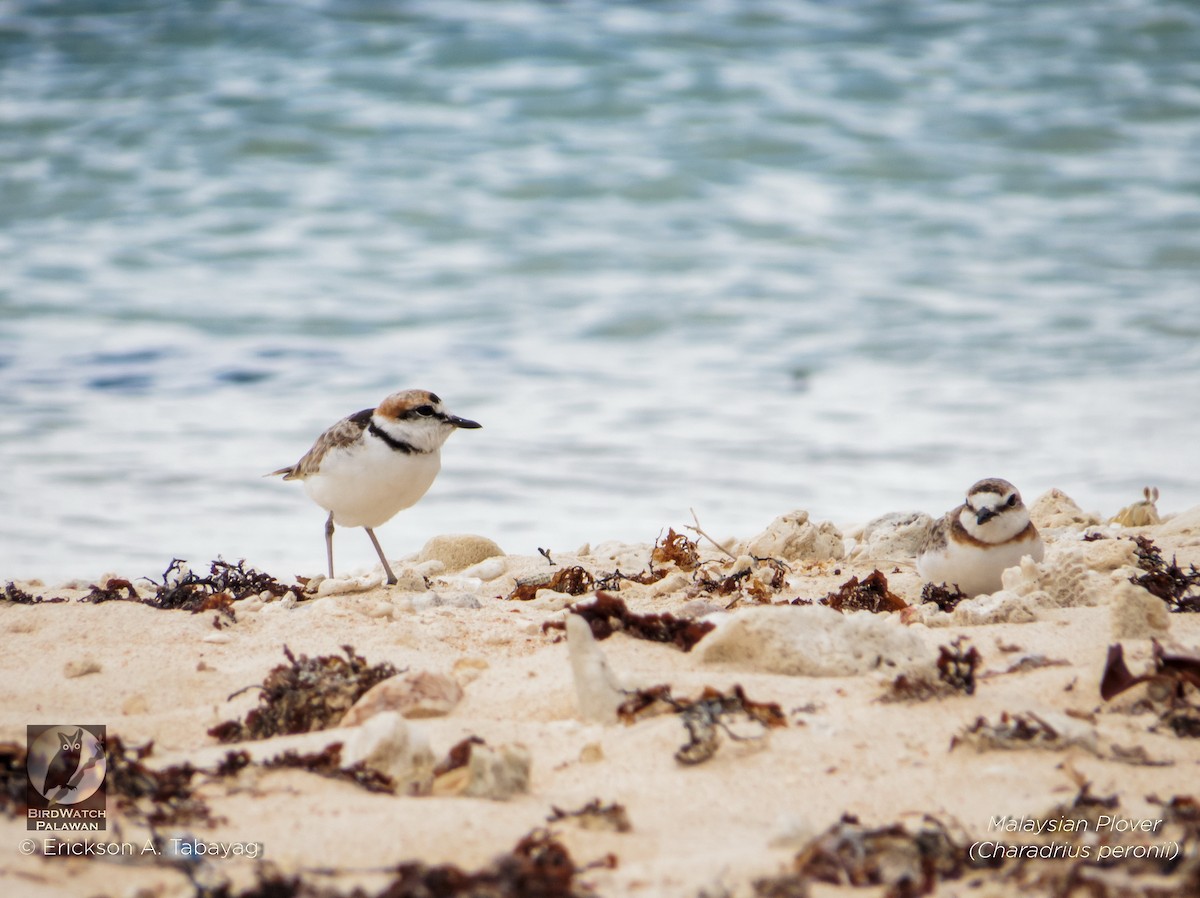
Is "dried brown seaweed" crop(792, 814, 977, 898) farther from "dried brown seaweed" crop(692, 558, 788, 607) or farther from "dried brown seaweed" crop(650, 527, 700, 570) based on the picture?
"dried brown seaweed" crop(650, 527, 700, 570)

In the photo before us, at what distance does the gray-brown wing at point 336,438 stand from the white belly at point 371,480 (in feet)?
0.19

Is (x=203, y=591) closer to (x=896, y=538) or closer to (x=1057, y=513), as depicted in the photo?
(x=896, y=538)

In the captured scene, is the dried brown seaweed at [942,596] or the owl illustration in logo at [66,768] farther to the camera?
the dried brown seaweed at [942,596]

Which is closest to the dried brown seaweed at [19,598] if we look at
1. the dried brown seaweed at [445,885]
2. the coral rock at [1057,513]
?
the dried brown seaweed at [445,885]

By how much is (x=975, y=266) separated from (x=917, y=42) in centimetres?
715

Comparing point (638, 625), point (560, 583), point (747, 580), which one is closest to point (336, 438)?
point (560, 583)

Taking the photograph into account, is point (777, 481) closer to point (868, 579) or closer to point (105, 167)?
point (868, 579)

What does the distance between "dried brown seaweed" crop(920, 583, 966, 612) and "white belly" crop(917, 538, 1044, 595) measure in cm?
6

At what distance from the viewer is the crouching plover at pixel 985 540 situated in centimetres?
515

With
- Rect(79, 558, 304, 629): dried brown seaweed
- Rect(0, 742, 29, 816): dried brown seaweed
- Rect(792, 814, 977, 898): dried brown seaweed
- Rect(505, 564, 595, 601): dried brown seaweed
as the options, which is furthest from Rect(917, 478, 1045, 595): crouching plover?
Rect(0, 742, 29, 816): dried brown seaweed

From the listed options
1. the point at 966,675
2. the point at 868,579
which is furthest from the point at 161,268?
the point at 966,675

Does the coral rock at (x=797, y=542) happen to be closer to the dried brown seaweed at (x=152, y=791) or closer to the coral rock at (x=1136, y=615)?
the coral rock at (x=1136, y=615)

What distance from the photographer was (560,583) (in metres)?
5.64

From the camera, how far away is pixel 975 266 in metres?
14.0
